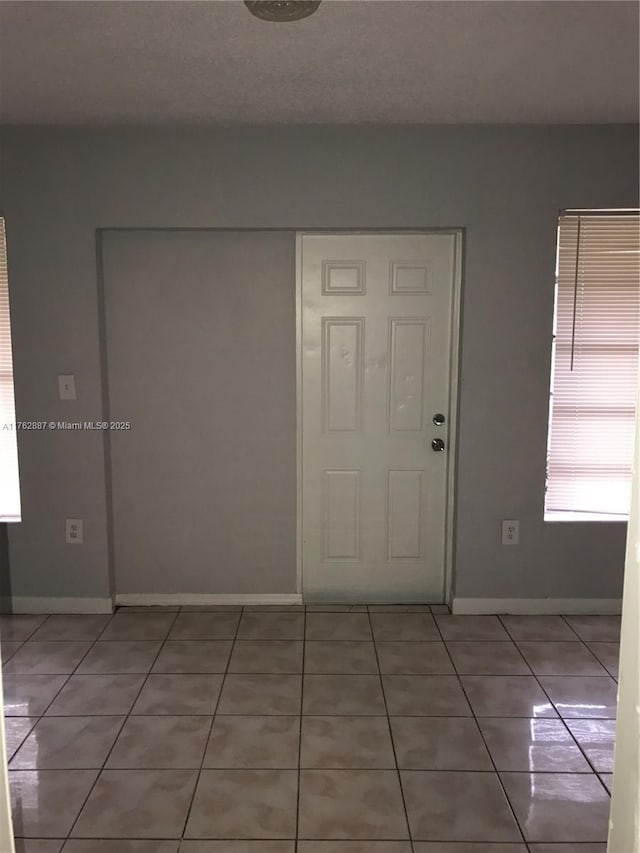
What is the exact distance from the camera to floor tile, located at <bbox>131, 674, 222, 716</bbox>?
268 centimetres

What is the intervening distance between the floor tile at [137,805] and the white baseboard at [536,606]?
1859mm

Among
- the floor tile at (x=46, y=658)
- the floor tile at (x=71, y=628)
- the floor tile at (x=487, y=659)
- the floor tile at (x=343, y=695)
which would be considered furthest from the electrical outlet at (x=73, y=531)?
the floor tile at (x=487, y=659)

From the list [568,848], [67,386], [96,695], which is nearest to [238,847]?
[568,848]

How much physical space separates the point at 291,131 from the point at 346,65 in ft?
2.62

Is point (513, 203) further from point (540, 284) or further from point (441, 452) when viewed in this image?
point (441, 452)

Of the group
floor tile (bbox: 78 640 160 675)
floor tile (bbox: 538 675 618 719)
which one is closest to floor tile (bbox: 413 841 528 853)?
floor tile (bbox: 538 675 618 719)

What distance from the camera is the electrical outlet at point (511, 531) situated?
3549mm

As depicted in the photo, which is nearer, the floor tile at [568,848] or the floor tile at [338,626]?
the floor tile at [568,848]

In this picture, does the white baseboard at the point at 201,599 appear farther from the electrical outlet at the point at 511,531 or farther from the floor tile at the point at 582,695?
the floor tile at the point at 582,695

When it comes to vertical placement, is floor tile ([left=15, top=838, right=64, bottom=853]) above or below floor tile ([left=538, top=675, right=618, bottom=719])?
below

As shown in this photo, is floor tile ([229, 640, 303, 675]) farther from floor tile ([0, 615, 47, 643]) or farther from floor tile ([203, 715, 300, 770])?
floor tile ([0, 615, 47, 643])

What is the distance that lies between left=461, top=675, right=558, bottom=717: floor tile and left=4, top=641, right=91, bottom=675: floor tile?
5.96ft

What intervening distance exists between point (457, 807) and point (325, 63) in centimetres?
269

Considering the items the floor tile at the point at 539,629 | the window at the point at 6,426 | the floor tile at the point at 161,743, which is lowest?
the floor tile at the point at 161,743
